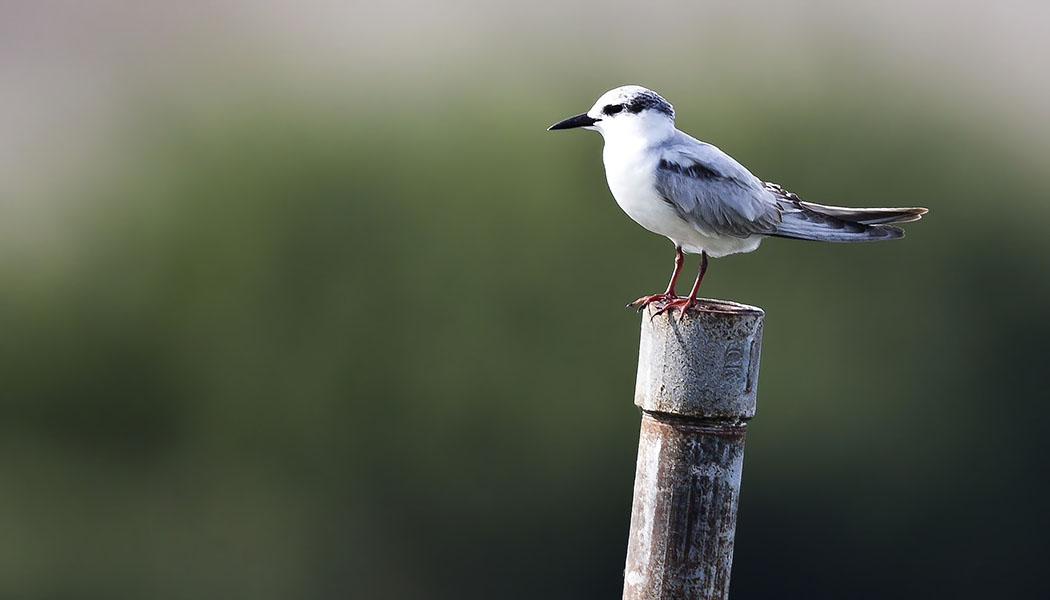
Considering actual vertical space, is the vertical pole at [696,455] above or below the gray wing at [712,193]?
below

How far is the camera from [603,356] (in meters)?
11.1

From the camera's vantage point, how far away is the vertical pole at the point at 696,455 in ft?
12.5

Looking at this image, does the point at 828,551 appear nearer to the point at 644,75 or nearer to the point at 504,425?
the point at 504,425

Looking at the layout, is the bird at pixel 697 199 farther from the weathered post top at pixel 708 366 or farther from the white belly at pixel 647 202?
the weathered post top at pixel 708 366

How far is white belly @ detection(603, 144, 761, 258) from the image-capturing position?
4.91 metres

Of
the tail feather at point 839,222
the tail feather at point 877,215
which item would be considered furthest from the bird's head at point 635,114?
the tail feather at point 877,215

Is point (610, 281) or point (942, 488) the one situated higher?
point (610, 281)

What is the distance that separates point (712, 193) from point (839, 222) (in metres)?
0.58

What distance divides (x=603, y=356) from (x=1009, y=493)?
13.5 ft

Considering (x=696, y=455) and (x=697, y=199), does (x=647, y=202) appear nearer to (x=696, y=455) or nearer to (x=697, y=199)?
(x=697, y=199)

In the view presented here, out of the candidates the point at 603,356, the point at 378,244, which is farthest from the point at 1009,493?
the point at 378,244

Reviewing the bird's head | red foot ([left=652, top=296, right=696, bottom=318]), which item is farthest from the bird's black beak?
red foot ([left=652, top=296, right=696, bottom=318])

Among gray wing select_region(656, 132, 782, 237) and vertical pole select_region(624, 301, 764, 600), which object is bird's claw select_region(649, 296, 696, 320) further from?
gray wing select_region(656, 132, 782, 237)

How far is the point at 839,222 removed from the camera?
509cm
